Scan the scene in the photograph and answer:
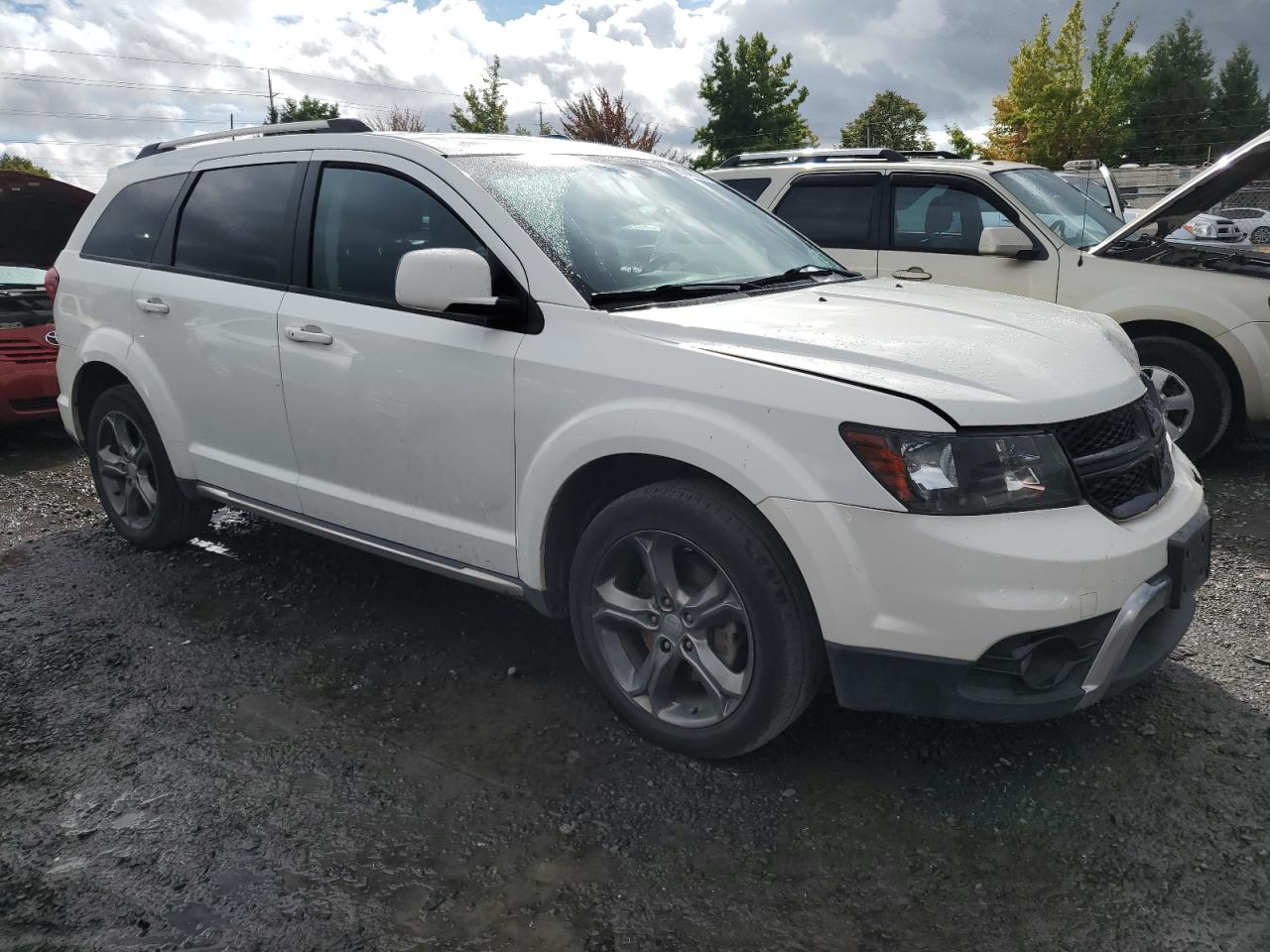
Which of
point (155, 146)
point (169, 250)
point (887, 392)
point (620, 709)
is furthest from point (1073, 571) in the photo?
point (155, 146)

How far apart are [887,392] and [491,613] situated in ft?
7.20

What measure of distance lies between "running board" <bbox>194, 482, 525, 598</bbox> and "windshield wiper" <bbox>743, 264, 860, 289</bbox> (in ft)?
4.22

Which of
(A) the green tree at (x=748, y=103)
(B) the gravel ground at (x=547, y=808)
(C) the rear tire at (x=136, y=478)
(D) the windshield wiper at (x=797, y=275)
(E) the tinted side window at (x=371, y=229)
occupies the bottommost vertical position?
(B) the gravel ground at (x=547, y=808)

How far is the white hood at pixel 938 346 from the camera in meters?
2.56

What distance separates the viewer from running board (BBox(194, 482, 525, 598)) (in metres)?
3.36

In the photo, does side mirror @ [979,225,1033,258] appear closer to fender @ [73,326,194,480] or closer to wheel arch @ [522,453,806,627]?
wheel arch @ [522,453,806,627]

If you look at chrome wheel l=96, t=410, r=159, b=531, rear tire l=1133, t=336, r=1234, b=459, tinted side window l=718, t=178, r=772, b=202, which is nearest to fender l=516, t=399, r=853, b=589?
chrome wheel l=96, t=410, r=159, b=531

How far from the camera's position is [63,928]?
2.40 m

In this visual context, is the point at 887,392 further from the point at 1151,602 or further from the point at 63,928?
the point at 63,928

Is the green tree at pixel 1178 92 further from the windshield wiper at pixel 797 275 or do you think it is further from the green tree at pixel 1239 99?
the windshield wiper at pixel 797 275

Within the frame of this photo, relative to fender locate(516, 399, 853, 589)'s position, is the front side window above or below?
above

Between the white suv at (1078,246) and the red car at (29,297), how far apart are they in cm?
479

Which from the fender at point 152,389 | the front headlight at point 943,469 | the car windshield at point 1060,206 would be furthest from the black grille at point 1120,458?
the car windshield at point 1060,206

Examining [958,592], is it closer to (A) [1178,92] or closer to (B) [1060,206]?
(B) [1060,206]
